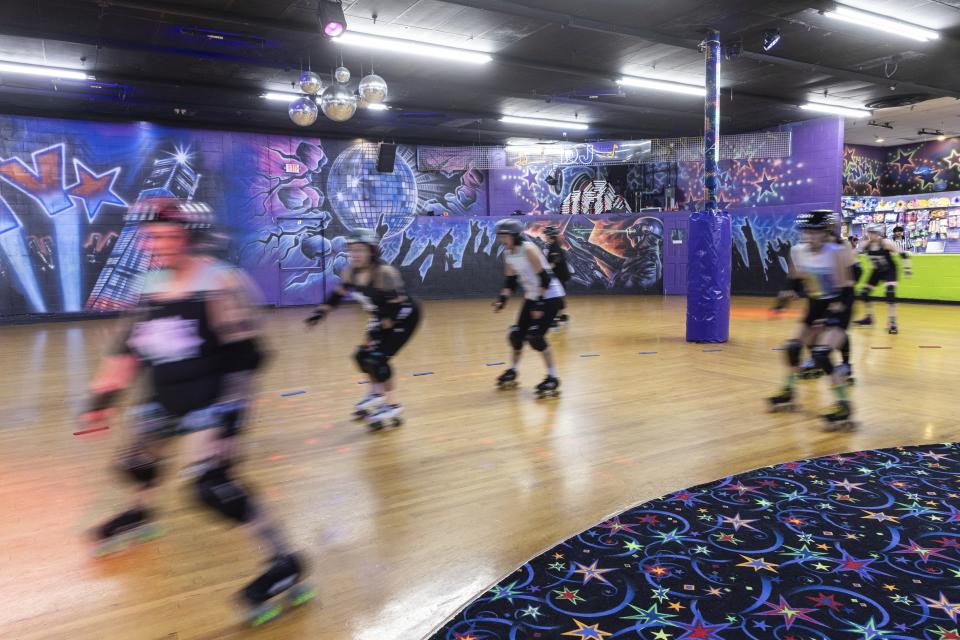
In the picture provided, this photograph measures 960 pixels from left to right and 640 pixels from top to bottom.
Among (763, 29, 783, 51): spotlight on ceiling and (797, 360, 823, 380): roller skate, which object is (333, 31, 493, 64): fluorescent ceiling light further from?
(797, 360, 823, 380): roller skate

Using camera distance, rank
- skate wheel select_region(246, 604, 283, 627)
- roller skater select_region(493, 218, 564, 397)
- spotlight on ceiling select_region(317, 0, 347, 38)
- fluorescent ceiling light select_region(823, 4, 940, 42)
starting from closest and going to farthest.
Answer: skate wheel select_region(246, 604, 283, 627) < roller skater select_region(493, 218, 564, 397) < spotlight on ceiling select_region(317, 0, 347, 38) < fluorescent ceiling light select_region(823, 4, 940, 42)

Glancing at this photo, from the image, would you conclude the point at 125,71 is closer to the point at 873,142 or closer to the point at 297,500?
the point at 297,500

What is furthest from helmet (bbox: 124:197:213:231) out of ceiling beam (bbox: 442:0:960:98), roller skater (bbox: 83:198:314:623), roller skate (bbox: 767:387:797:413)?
ceiling beam (bbox: 442:0:960:98)

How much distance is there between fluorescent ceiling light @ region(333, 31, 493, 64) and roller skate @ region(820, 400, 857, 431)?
7.00 meters

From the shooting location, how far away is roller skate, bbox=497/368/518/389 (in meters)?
6.17

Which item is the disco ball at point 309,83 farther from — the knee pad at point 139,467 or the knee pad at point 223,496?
the knee pad at point 223,496

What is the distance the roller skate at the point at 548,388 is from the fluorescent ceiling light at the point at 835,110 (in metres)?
10.8

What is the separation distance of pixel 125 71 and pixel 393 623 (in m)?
10.8

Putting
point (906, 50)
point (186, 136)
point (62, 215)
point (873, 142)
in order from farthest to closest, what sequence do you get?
point (873, 142), point (186, 136), point (62, 215), point (906, 50)

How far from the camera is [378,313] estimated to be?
4.80m

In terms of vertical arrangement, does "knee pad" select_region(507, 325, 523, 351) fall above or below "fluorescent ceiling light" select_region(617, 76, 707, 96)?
below

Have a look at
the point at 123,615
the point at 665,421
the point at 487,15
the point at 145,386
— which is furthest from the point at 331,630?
the point at 487,15

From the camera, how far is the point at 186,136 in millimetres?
13711

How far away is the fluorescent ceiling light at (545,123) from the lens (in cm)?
1418
